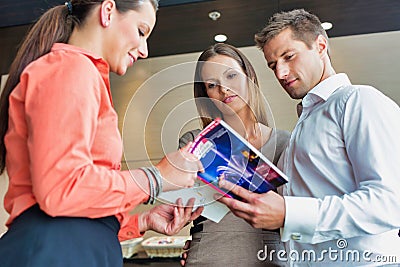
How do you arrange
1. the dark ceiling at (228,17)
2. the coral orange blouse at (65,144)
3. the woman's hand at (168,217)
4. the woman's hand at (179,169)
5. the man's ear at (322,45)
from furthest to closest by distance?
the dark ceiling at (228,17)
the man's ear at (322,45)
the woman's hand at (168,217)
the woman's hand at (179,169)
the coral orange blouse at (65,144)

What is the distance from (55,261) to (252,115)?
2.37 feet

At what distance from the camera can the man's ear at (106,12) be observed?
2.63ft

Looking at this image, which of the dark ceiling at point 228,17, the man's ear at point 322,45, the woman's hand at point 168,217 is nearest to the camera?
the woman's hand at point 168,217

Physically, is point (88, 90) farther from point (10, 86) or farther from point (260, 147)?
point (260, 147)

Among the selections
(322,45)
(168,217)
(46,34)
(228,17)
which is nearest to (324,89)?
(322,45)

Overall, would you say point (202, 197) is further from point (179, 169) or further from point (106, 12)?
point (106, 12)

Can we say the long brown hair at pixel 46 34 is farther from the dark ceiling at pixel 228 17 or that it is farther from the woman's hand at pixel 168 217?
the dark ceiling at pixel 228 17

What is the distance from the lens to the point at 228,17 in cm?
222

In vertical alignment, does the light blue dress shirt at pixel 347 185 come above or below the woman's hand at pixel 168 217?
above

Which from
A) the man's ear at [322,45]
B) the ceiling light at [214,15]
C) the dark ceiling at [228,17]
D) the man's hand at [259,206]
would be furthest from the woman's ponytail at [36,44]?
the ceiling light at [214,15]

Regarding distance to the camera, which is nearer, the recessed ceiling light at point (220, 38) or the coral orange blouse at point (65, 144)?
the coral orange blouse at point (65, 144)

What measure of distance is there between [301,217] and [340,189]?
0.11 metres

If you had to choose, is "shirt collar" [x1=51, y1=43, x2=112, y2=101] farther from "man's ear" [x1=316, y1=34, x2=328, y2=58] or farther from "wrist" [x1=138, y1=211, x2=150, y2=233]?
"man's ear" [x1=316, y1=34, x2=328, y2=58]

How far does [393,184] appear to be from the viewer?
0.83m
